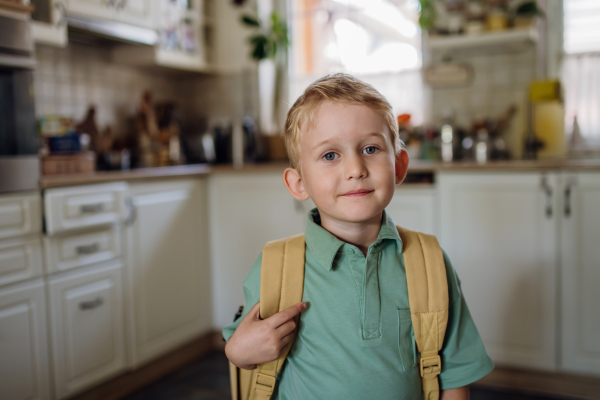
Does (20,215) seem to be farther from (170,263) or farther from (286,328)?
(286,328)

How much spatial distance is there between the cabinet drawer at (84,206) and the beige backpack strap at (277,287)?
3.80 ft

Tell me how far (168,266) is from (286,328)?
1.60 m

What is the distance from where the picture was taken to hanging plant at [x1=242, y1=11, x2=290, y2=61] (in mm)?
3080

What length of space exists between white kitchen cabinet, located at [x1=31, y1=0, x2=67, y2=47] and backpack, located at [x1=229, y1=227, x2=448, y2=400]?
1.77m

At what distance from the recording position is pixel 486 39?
2555 millimetres

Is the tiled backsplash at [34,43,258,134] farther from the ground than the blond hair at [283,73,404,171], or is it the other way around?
the tiled backsplash at [34,43,258,134]

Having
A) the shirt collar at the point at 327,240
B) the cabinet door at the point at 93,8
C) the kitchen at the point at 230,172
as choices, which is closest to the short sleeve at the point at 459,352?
the shirt collar at the point at 327,240

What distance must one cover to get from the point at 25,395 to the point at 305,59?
2.50 meters

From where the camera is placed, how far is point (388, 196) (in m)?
0.85

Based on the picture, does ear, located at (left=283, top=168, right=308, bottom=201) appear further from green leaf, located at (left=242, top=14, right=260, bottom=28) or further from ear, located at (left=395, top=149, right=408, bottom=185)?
green leaf, located at (left=242, top=14, right=260, bottom=28)

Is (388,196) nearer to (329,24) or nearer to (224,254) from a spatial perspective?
(224,254)

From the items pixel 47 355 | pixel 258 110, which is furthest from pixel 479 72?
pixel 47 355

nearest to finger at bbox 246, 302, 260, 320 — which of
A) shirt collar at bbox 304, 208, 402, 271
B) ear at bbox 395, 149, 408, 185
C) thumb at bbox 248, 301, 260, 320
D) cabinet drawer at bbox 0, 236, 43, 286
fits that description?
thumb at bbox 248, 301, 260, 320

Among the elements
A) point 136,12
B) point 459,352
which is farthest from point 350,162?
point 136,12
